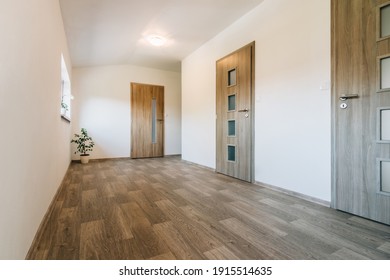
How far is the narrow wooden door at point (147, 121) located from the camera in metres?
5.45

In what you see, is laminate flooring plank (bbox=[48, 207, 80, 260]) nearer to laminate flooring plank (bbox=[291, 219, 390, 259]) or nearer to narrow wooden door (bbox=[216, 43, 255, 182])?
laminate flooring plank (bbox=[291, 219, 390, 259])

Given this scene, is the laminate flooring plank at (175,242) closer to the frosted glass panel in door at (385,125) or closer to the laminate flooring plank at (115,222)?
the laminate flooring plank at (115,222)

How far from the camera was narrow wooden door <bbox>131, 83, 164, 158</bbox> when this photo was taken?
545 cm

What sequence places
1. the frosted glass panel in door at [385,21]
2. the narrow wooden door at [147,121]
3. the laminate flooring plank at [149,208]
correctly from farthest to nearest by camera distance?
1. the narrow wooden door at [147,121]
2. the laminate flooring plank at [149,208]
3. the frosted glass panel in door at [385,21]

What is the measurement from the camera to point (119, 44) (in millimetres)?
3781

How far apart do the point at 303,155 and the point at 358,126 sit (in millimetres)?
594

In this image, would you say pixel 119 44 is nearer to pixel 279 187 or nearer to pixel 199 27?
pixel 199 27

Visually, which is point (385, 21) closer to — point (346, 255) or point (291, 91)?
point (291, 91)

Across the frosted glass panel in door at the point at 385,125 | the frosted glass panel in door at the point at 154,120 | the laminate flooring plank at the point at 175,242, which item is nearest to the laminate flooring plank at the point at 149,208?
the laminate flooring plank at the point at 175,242

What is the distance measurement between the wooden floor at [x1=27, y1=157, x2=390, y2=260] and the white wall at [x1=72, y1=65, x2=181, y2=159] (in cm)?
273

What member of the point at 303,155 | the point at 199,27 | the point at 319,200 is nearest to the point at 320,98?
the point at 303,155

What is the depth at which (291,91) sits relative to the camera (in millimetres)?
2348

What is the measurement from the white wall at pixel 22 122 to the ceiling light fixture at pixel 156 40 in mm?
2109

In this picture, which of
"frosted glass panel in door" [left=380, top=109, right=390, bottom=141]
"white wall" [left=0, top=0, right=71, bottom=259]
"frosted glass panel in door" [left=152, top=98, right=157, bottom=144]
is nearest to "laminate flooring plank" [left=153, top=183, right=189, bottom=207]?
"white wall" [left=0, top=0, right=71, bottom=259]
